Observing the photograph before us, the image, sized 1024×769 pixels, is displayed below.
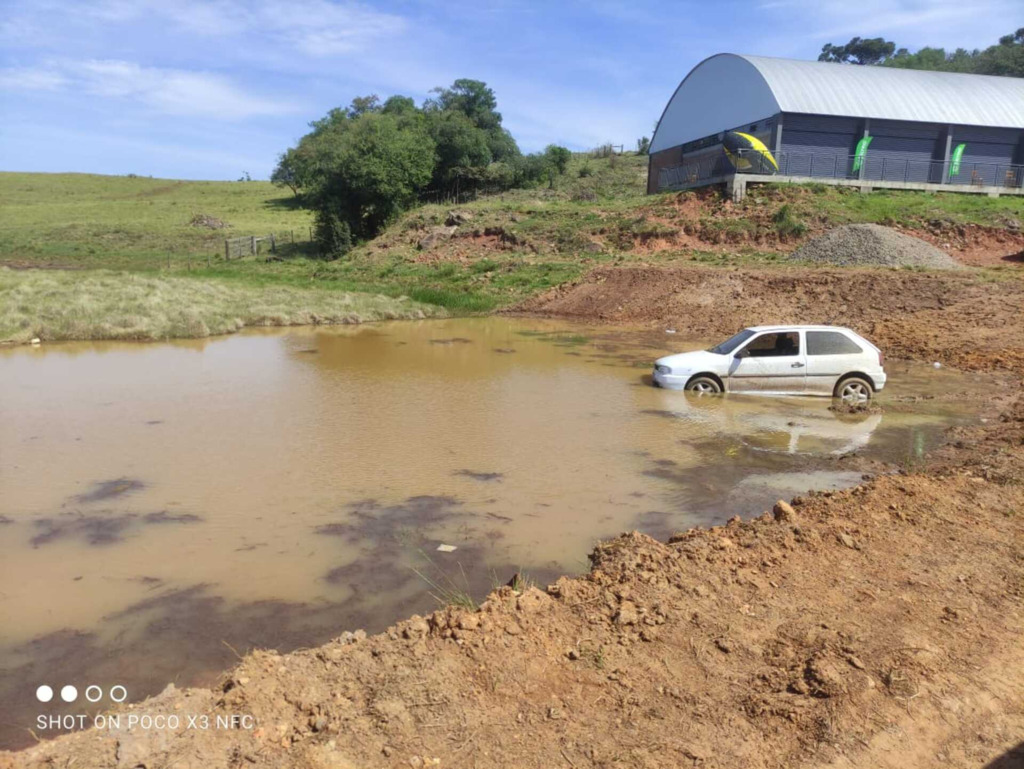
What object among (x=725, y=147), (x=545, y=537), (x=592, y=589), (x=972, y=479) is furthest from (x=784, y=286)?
(x=592, y=589)

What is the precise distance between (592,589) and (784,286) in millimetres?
21910

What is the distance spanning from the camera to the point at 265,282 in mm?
34875

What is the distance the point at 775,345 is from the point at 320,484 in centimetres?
887

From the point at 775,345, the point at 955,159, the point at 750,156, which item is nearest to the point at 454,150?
the point at 750,156

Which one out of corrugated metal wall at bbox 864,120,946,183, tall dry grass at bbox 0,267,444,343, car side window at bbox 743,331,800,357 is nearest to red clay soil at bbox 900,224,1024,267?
corrugated metal wall at bbox 864,120,946,183

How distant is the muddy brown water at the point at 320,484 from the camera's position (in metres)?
5.77

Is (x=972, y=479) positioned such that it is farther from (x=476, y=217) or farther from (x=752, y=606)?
(x=476, y=217)

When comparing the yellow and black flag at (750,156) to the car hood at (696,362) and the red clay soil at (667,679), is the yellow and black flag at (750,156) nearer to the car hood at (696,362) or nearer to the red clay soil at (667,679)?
the car hood at (696,362)

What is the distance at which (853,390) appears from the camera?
44.0 ft

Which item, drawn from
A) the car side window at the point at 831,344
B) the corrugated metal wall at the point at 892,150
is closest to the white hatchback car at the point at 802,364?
the car side window at the point at 831,344

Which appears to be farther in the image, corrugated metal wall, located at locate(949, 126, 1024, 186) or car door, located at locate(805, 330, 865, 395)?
corrugated metal wall, located at locate(949, 126, 1024, 186)

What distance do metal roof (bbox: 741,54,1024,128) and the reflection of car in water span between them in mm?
28463

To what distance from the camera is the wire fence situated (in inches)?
1438

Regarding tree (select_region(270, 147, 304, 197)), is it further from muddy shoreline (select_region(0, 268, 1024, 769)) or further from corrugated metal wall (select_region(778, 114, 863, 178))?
muddy shoreline (select_region(0, 268, 1024, 769))
